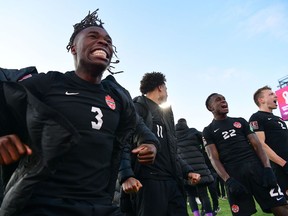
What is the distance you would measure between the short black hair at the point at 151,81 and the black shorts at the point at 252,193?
1.71 m

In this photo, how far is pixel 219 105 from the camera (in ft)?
18.3

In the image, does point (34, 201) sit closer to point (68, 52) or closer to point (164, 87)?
point (68, 52)

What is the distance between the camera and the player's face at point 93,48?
8.73ft

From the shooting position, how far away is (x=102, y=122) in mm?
2432

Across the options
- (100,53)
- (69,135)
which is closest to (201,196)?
(100,53)

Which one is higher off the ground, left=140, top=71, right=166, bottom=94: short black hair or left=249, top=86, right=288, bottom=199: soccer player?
left=140, top=71, right=166, bottom=94: short black hair

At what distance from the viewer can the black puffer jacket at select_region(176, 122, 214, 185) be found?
7.19 m

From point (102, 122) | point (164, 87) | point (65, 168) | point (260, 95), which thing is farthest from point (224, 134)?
point (65, 168)

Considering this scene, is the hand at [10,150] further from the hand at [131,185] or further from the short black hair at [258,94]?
the short black hair at [258,94]

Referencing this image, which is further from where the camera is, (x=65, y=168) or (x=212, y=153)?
(x=212, y=153)

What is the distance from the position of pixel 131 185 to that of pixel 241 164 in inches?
107

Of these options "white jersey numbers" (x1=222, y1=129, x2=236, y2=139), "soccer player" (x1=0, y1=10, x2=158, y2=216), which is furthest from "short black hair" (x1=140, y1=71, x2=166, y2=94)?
"soccer player" (x1=0, y1=10, x2=158, y2=216)

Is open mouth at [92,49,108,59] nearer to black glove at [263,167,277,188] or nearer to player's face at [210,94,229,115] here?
black glove at [263,167,277,188]

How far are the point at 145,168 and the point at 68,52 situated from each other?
1635 mm
